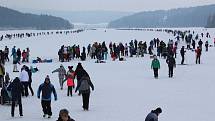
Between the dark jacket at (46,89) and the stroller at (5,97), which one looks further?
the stroller at (5,97)

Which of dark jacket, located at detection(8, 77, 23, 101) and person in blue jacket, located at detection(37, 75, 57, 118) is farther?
dark jacket, located at detection(8, 77, 23, 101)

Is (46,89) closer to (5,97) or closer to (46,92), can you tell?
(46,92)

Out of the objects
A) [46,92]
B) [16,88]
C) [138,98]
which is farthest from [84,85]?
[138,98]

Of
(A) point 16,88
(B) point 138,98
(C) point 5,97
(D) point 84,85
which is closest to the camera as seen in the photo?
(A) point 16,88

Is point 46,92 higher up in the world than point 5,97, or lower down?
higher up

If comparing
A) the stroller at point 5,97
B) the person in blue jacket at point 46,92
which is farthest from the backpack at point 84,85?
the stroller at point 5,97

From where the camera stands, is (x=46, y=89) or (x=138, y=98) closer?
(x=46, y=89)

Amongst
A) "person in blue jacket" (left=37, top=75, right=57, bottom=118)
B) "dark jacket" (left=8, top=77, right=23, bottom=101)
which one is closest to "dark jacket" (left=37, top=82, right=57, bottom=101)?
"person in blue jacket" (left=37, top=75, right=57, bottom=118)

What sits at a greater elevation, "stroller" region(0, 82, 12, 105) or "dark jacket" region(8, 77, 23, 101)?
"dark jacket" region(8, 77, 23, 101)

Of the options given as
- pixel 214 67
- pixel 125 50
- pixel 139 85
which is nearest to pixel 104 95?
pixel 139 85

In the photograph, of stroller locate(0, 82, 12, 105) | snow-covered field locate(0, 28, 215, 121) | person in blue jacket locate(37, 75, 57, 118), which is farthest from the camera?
stroller locate(0, 82, 12, 105)

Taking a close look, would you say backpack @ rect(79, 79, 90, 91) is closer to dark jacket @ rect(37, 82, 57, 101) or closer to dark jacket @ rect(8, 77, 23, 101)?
dark jacket @ rect(37, 82, 57, 101)

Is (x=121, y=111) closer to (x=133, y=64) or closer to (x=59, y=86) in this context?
(x=59, y=86)

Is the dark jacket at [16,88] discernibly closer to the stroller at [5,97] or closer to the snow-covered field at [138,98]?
the snow-covered field at [138,98]
